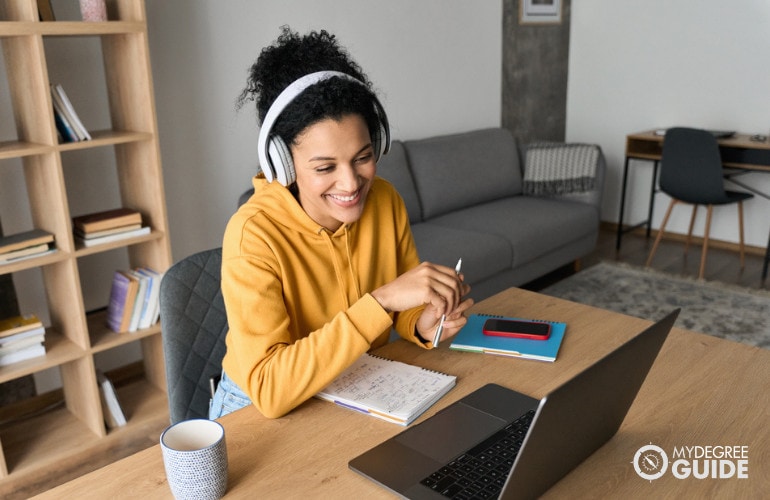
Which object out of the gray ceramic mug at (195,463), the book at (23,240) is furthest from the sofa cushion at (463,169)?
the gray ceramic mug at (195,463)

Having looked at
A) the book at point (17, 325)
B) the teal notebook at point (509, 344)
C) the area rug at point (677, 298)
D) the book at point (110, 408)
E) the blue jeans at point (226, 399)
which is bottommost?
the area rug at point (677, 298)

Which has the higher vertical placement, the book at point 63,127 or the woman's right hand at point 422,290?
the book at point 63,127

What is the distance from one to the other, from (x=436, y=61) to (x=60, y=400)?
266 centimetres

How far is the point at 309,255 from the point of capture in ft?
4.07

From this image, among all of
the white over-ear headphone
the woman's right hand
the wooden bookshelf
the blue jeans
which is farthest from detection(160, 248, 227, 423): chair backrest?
the wooden bookshelf

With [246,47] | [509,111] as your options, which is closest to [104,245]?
[246,47]

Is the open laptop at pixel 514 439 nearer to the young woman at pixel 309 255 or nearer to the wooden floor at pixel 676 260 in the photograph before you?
the young woman at pixel 309 255

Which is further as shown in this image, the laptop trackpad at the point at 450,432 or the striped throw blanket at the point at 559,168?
the striped throw blanket at the point at 559,168

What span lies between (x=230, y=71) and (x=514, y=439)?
2353mm

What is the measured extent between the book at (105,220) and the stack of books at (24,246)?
0.11 metres

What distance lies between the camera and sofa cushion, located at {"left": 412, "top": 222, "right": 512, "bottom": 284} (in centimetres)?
295

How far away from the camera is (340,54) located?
123cm

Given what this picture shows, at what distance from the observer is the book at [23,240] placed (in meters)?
2.01

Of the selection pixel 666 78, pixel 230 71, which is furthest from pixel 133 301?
pixel 666 78
